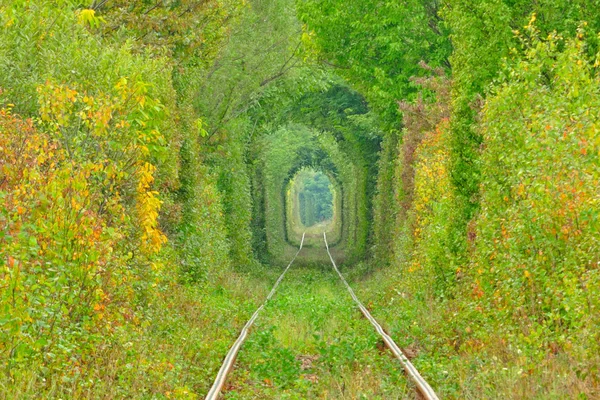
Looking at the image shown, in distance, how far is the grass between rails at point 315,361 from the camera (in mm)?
10211

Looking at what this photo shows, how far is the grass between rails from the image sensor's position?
1021 centimetres

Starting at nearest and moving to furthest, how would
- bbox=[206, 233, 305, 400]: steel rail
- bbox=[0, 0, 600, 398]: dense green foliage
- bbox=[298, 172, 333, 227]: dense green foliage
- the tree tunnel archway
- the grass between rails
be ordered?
bbox=[0, 0, 600, 398]: dense green foliage → bbox=[206, 233, 305, 400]: steel rail → the grass between rails → the tree tunnel archway → bbox=[298, 172, 333, 227]: dense green foliage

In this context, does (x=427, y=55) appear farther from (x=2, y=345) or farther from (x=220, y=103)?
(x=2, y=345)

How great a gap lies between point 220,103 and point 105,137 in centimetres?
1532

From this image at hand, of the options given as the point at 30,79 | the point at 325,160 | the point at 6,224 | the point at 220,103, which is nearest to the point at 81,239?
the point at 6,224

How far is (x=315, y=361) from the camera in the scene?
12719 mm

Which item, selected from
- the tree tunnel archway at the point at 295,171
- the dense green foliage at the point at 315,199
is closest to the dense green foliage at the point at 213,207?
the tree tunnel archway at the point at 295,171

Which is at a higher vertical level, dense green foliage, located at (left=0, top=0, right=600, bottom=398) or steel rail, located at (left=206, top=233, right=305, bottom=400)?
Answer: dense green foliage, located at (left=0, top=0, right=600, bottom=398)

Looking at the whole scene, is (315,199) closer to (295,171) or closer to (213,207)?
(295,171)

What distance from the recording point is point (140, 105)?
1126cm

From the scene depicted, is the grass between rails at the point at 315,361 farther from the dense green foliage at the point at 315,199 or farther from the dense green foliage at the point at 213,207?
the dense green foliage at the point at 315,199

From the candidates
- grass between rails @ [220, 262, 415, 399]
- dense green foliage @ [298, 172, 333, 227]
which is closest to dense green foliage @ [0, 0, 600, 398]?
grass between rails @ [220, 262, 415, 399]

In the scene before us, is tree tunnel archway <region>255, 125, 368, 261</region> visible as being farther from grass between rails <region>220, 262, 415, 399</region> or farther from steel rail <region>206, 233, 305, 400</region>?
steel rail <region>206, 233, 305, 400</region>

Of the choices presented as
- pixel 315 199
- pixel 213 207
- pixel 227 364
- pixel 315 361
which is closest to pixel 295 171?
pixel 213 207
